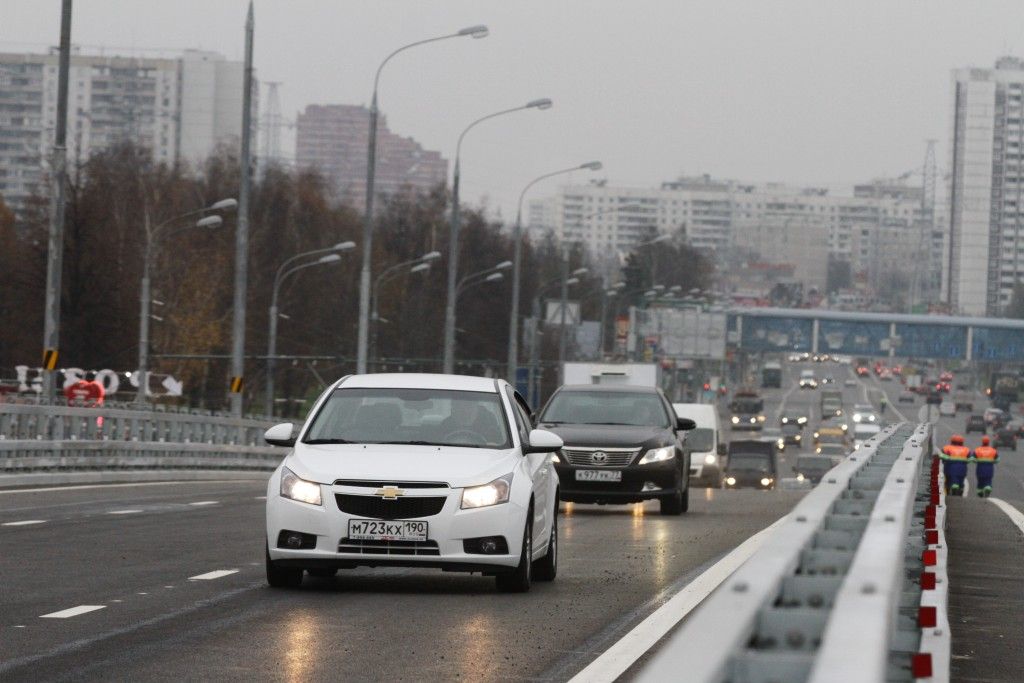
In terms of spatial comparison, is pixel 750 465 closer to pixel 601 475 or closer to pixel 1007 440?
pixel 601 475

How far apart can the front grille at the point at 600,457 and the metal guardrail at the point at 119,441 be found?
30.8 feet

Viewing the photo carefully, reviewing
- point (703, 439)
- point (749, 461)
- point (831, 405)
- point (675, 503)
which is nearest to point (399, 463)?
point (675, 503)

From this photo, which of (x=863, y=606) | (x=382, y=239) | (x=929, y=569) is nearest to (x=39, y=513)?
(x=929, y=569)

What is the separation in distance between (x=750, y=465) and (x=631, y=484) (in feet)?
130

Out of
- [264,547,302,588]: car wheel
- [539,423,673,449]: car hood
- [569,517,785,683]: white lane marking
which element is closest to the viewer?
[569,517,785,683]: white lane marking

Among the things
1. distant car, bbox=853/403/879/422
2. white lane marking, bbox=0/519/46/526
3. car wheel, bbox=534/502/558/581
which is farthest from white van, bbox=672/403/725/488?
distant car, bbox=853/403/879/422

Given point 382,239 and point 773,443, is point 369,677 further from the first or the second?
point 382,239

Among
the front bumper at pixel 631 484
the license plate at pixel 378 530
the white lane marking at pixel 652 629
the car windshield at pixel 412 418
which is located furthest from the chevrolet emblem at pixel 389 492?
the front bumper at pixel 631 484

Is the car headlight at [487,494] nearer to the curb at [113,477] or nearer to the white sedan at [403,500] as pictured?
the white sedan at [403,500]

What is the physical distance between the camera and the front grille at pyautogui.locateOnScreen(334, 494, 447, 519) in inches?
510

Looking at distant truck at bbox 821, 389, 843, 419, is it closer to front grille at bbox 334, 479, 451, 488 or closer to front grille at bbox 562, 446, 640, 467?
front grille at bbox 562, 446, 640, 467

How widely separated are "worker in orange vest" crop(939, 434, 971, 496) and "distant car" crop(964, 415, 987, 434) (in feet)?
307

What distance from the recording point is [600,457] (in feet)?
79.4

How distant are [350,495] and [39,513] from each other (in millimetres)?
9320
